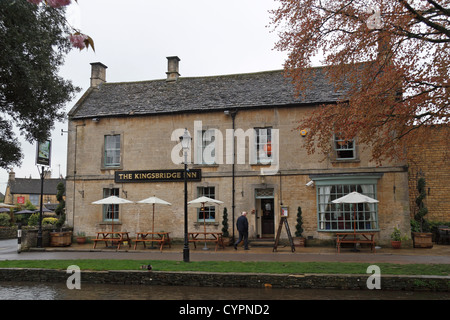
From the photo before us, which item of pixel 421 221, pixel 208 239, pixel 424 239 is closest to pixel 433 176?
pixel 421 221

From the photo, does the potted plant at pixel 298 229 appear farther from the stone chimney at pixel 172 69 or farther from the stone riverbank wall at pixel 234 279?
the stone chimney at pixel 172 69

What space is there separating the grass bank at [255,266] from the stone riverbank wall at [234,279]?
0.36 m

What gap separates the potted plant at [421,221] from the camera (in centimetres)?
1711

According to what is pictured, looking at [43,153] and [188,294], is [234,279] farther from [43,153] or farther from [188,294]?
[43,153]

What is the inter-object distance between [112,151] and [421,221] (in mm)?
16142

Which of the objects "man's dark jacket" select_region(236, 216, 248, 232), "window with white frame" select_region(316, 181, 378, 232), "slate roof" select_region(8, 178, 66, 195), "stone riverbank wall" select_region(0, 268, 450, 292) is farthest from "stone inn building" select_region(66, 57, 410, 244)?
"slate roof" select_region(8, 178, 66, 195)

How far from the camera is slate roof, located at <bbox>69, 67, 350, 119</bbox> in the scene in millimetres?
19719

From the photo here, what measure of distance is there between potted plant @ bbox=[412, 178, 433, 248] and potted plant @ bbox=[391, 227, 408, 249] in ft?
1.69

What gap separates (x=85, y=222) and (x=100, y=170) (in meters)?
2.88

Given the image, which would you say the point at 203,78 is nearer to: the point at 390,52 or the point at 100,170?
the point at 100,170

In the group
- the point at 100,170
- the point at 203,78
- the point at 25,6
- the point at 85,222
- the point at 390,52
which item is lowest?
the point at 85,222

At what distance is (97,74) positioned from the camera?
80.7 ft
